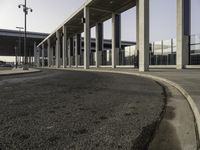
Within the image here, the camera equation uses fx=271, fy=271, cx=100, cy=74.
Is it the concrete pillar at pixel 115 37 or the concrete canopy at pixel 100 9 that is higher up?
the concrete canopy at pixel 100 9

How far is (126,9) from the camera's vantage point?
1740 inches

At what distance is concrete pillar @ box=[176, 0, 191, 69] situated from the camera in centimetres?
2911

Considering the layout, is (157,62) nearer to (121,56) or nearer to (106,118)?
(121,56)

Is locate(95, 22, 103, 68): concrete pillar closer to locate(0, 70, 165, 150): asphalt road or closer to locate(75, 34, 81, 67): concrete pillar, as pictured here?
locate(75, 34, 81, 67): concrete pillar

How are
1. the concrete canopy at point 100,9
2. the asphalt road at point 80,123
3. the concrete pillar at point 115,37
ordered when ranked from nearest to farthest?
the asphalt road at point 80,123
the concrete canopy at point 100,9
the concrete pillar at point 115,37

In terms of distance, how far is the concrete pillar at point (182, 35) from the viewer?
2911 centimetres

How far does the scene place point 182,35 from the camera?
2931 cm

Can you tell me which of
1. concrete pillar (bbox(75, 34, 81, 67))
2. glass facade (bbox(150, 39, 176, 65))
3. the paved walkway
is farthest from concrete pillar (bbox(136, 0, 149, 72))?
concrete pillar (bbox(75, 34, 81, 67))

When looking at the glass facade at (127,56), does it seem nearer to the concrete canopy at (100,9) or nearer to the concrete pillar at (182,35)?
the concrete canopy at (100,9)

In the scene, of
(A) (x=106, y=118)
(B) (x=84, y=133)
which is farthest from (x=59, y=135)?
(A) (x=106, y=118)

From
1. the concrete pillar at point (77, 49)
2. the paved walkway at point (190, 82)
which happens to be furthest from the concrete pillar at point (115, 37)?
the paved walkway at point (190, 82)

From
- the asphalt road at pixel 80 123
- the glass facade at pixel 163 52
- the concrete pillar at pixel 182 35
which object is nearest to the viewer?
the asphalt road at pixel 80 123

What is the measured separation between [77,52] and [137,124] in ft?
218

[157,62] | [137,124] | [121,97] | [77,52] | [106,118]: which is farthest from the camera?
[77,52]
